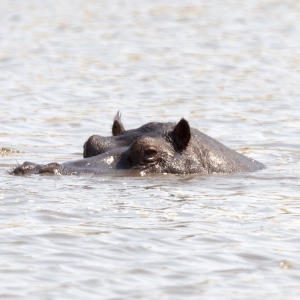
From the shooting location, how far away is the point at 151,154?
10.4 metres

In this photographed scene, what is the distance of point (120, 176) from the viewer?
1012 cm

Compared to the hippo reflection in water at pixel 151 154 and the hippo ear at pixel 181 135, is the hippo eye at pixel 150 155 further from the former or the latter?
the hippo ear at pixel 181 135

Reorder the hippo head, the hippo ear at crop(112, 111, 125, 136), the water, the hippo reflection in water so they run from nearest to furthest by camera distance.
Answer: the water → the hippo reflection in water → the hippo head → the hippo ear at crop(112, 111, 125, 136)

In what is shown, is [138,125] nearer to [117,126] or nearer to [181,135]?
[117,126]

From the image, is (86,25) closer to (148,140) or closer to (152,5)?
(152,5)

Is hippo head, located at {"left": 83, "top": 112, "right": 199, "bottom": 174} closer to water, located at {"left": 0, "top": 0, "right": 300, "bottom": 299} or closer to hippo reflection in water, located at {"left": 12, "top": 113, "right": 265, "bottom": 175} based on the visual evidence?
hippo reflection in water, located at {"left": 12, "top": 113, "right": 265, "bottom": 175}

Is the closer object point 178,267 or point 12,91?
point 178,267

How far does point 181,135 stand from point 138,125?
4.63 meters

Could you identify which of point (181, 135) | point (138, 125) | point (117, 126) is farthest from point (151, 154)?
point (138, 125)

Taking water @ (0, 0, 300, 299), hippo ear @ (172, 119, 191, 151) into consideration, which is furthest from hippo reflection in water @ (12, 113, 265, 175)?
water @ (0, 0, 300, 299)

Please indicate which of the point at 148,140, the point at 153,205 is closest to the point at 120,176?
the point at 148,140

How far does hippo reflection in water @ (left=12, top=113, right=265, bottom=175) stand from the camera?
399 inches

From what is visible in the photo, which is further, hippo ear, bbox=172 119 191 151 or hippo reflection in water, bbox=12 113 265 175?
hippo ear, bbox=172 119 191 151

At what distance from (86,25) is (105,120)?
1360cm
